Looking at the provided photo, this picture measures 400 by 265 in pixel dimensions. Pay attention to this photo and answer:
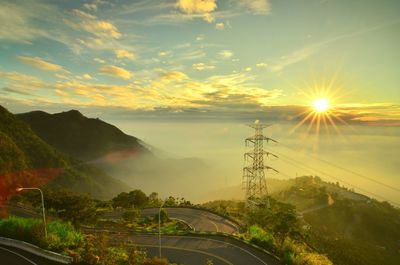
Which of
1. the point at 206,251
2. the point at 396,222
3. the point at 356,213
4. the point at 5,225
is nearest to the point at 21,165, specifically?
the point at 5,225

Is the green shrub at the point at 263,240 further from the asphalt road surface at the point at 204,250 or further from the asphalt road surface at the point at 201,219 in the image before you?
the asphalt road surface at the point at 201,219

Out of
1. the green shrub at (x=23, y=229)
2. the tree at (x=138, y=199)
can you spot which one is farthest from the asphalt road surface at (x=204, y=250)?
the tree at (x=138, y=199)

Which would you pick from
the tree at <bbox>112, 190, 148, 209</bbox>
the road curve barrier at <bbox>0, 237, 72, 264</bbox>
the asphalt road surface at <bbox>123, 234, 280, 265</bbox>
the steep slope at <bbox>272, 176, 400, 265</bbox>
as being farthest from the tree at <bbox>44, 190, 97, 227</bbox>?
the steep slope at <bbox>272, 176, 400, 265</bbox>

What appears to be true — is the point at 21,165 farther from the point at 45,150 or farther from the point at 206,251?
the point at 206,251

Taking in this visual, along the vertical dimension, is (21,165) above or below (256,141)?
below

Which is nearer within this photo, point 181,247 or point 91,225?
point 181,247

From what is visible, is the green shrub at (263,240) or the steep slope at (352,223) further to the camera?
the steep slope at (352,223)

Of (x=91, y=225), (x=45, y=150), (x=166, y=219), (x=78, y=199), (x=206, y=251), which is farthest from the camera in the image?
(x=45, y=150)
